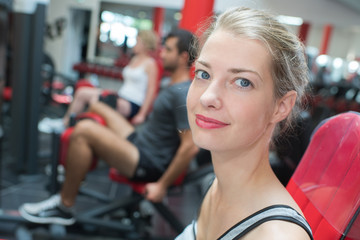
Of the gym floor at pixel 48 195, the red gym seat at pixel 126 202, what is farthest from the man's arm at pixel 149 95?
the red gym seat at pixel 126 202

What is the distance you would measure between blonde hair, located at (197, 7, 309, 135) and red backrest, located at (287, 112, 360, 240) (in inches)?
6.9

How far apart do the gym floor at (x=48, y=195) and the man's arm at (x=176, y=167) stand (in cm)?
32

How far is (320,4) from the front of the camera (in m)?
5.19

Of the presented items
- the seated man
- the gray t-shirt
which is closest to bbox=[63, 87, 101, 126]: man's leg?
the seated man

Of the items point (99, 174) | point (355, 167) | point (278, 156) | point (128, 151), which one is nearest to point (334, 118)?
point (355, 167)

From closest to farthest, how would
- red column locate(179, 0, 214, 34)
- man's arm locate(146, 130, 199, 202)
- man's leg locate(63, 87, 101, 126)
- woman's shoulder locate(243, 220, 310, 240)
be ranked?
woman's shoulder locate(243, 220, 310, 240) → man's arm locate(146, 130, 199, 202) → red column locate(179, 0, 214, 34) → man's leg locate(63, 87, 101, 126)

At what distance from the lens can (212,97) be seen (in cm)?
69

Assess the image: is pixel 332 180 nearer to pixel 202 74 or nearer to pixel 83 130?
pixel 202 74

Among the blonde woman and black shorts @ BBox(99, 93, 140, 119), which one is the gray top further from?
black shorts @ BBox(99, 93, 140, 119)

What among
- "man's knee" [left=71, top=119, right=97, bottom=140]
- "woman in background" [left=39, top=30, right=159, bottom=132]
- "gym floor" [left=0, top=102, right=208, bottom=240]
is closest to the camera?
"man's knee" [left=71, top=119, right=97, bottom=140]

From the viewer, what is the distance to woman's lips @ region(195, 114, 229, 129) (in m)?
0.70

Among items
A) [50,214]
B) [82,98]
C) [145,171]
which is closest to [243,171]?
[145,171]

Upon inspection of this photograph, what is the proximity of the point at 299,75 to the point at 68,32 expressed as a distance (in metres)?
4.60

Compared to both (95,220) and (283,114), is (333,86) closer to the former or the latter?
(95,220)
